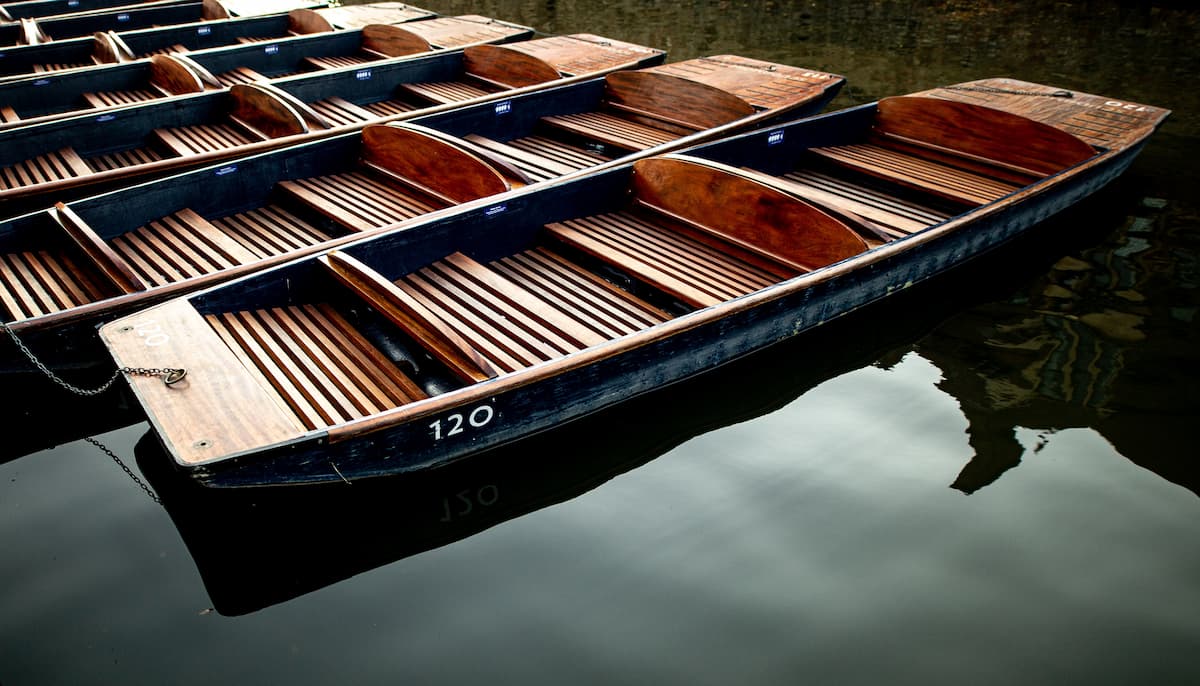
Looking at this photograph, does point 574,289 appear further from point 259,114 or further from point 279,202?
point 259,114

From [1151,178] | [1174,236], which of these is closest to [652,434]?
[1174,236]

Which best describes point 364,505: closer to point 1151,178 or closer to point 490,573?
point 490,573

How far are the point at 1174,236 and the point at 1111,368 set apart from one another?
2.27 m

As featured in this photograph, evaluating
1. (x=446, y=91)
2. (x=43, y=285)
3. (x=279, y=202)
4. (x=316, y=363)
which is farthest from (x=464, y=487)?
(x=446, y=91)

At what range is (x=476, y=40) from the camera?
30.3ft

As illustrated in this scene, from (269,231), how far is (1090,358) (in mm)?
5152

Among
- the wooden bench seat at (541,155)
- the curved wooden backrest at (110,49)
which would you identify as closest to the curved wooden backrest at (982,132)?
the wooden bench seat at (541,155)

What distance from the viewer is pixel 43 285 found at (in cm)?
466

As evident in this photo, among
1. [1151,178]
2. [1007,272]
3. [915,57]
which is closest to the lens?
[1007,272]

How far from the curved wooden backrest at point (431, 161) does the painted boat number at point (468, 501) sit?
6.72ft

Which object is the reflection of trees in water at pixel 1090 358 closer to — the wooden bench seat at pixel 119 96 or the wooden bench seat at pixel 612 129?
the wooden bench seat at pixel 612 129

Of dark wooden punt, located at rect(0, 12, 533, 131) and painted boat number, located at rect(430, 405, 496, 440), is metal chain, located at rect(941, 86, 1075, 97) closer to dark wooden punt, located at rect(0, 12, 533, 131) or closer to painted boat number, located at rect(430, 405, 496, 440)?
dark wooden punt, located at rect(0, 12, 533, 131)

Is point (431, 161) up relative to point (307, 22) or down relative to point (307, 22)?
down

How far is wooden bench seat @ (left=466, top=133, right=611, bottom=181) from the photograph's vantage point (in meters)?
6.27
